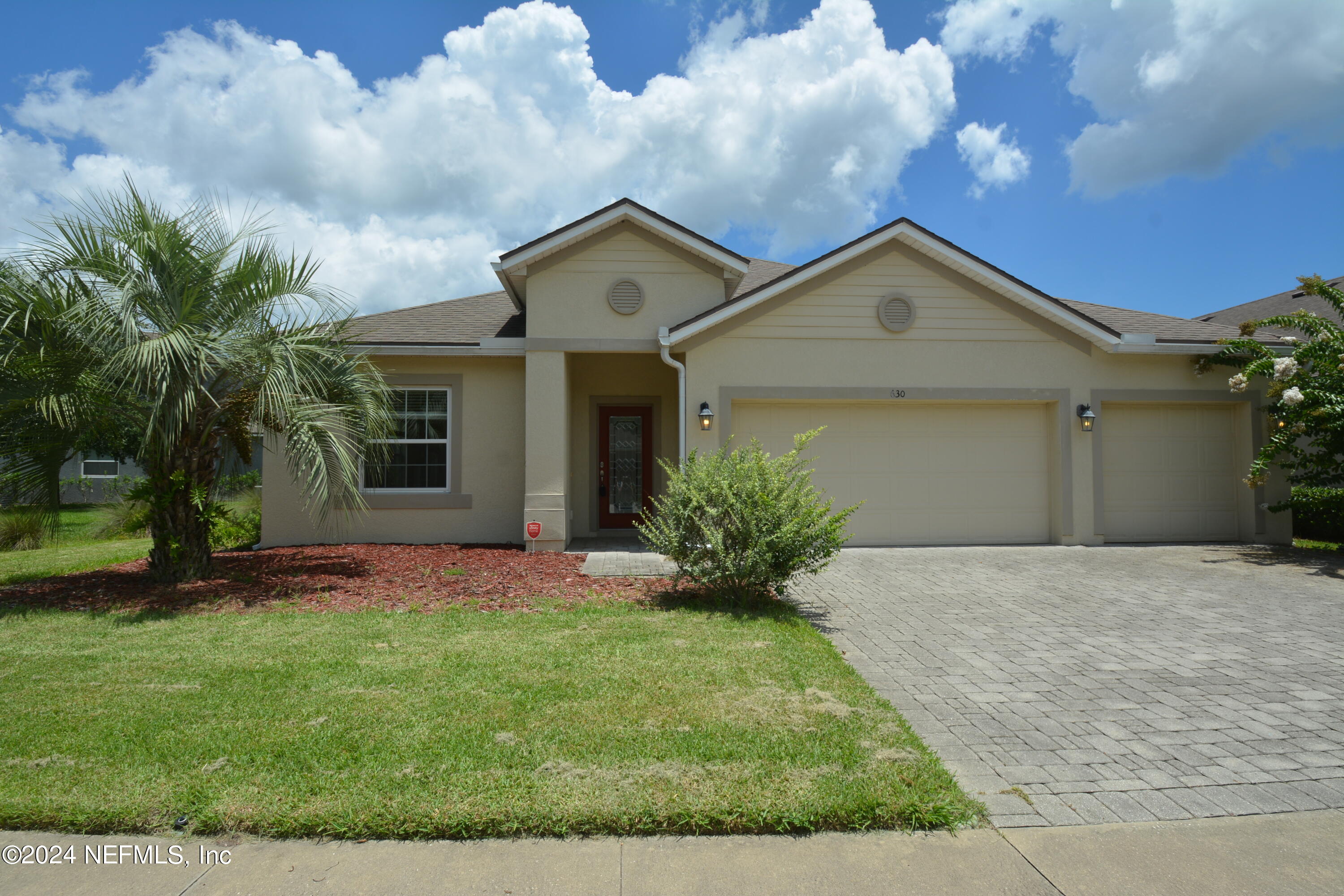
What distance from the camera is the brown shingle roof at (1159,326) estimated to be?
465 inches

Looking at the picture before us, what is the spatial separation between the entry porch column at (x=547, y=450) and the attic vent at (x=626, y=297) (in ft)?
3.81

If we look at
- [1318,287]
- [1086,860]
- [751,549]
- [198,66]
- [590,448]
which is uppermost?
[198,66]

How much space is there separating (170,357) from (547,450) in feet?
16.4

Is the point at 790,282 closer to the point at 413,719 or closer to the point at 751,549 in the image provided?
the point at 751,549

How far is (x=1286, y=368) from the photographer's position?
10.5 meters

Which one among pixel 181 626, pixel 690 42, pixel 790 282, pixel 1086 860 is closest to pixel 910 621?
pixel 1086 860

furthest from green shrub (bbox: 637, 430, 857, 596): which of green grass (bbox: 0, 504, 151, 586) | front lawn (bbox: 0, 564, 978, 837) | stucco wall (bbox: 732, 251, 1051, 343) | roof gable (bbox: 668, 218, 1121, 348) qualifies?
green grass (bbox: 0, 504, 151, 586)

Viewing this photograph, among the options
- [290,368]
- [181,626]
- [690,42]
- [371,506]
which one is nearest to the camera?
[181,626]

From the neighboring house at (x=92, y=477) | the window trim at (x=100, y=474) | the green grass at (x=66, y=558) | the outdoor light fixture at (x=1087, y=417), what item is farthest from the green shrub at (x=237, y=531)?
the window trim at (x=100, y=474)

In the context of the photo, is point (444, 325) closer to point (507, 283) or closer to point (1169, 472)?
point (507, 283)

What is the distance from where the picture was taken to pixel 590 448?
13.3 metres

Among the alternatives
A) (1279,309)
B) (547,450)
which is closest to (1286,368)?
(1279,309)

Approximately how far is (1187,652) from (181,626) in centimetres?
848

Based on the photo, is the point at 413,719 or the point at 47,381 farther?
the point at 47,381
